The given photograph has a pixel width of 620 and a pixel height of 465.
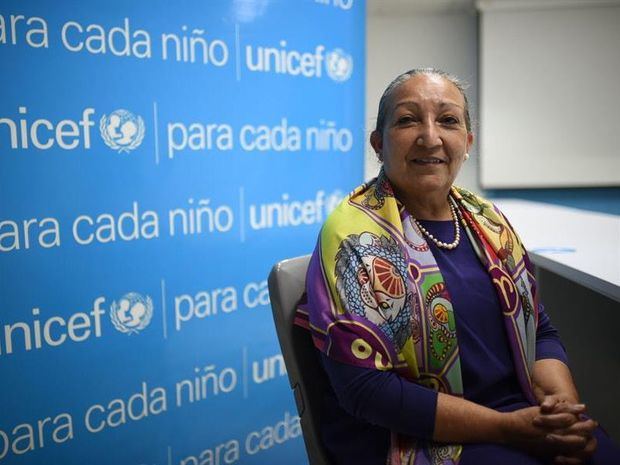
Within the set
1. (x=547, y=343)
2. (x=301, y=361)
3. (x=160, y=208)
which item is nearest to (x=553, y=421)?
(x=547, y=343)

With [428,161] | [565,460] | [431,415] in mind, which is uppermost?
[428,161]

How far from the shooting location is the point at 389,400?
3.51 ft

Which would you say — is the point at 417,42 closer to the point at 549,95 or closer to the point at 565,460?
the point at 549,95

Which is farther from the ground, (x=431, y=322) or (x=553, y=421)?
(x=431, y=322)

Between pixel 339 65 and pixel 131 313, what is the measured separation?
3.96 feet

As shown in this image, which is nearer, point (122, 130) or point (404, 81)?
point (404, 81)

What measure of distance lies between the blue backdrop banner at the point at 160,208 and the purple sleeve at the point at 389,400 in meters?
0.95

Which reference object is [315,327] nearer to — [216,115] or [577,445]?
[577,445]

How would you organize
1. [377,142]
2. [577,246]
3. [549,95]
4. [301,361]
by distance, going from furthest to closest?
1. [549,95]
2. [577,246]
3. [377,142]
4. [301,361]

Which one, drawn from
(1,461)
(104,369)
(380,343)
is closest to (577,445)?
(380,343)

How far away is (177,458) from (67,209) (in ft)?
2.94

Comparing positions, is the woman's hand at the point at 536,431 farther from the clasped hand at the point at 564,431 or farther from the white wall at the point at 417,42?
the white wall at the point at 417,42

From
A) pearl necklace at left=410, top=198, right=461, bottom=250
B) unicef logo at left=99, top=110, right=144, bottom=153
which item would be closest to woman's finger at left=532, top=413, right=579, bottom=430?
pearl necklace at left=410, top=198, right=461, bottom=250

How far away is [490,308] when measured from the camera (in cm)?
123
